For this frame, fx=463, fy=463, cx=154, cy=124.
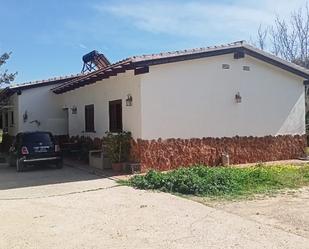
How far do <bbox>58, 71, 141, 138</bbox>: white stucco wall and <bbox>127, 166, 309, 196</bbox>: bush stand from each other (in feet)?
10.1

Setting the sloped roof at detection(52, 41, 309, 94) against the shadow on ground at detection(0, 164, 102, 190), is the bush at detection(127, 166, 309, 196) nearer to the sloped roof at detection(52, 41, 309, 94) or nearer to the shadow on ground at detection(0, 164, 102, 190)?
the shadow on ground at detection(0, 164, 102, 190)

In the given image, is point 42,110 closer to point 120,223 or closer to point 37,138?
point 37,138

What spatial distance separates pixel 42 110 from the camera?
76.9 feet

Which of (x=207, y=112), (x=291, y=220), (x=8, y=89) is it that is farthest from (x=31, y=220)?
(x=8, y=89)

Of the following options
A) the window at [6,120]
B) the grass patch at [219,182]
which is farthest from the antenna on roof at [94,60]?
the grass patch at [219,182]

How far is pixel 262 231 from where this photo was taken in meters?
7.16

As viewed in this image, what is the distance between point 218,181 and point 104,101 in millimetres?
7989

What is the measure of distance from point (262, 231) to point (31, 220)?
409cm

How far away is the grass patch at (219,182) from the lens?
10812mm

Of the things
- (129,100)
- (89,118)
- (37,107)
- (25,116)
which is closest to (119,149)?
(129,100)

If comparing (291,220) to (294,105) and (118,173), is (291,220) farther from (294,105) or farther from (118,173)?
(294,105)

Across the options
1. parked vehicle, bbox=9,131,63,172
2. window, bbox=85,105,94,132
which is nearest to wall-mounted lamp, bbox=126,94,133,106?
parked vehicle, bbox=9,131,63,172

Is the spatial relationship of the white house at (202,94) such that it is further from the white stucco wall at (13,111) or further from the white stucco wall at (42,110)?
the white stucco wall at (13,111)

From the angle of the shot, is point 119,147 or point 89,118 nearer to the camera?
point 119,147
